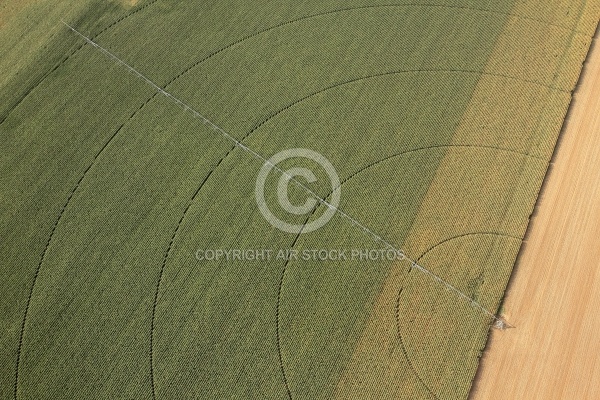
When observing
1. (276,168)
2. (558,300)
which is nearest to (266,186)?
(276,168)

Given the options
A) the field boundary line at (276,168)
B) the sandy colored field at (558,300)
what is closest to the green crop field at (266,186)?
the field boundary line at (276,168)

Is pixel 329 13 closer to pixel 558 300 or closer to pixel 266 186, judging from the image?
pixel 266 186

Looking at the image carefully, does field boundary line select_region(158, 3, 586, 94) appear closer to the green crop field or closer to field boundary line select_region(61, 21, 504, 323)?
Result: the green crop field

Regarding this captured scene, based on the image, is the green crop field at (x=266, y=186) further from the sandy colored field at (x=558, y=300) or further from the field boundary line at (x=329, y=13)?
the sandy colored field at (x=558, y=300)

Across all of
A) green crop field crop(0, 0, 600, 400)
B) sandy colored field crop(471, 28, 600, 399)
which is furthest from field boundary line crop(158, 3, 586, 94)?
sandy colored field crop(471, 28, 600, 399)

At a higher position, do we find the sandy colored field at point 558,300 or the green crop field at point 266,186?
the green crop field at point 266,186
